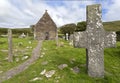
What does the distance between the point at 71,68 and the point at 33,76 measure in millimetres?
3209

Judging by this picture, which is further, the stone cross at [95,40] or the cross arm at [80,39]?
the cross arm at [80,39]

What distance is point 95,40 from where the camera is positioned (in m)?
13.7

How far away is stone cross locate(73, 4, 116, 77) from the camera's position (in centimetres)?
1355

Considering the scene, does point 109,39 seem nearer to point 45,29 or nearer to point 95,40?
point 95,40

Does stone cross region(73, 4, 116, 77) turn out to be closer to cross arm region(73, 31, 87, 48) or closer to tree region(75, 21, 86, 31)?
cross arm region(73, 31, 87, 48)

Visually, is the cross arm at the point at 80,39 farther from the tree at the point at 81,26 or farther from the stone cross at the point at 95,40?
the tree at the point at 81,26

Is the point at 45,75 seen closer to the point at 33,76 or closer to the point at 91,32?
the point at 33,76

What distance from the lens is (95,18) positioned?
13.5 m

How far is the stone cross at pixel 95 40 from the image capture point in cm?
1355

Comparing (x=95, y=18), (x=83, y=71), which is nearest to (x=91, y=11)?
(x=95, y=18)

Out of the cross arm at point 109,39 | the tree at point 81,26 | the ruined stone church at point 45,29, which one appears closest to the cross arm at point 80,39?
the cross arm at point 109,39

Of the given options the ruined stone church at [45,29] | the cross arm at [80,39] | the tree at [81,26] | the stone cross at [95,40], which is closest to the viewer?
the stone cross at [95,40]

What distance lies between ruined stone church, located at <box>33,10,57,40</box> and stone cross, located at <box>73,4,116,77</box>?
4986cm

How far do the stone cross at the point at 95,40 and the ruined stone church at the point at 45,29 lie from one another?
49862mm
